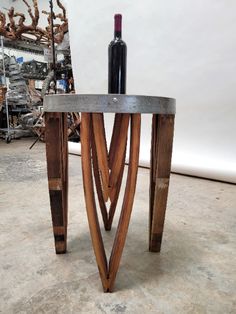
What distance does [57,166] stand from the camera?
2.47 feet

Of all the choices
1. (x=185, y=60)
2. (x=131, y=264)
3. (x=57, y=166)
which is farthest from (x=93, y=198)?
(x=185, y=60)

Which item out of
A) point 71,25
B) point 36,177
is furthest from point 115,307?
point 71,25

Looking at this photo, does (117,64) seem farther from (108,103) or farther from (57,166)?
(57,166)

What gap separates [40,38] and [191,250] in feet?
11.7

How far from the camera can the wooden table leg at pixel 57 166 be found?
0.72 metres

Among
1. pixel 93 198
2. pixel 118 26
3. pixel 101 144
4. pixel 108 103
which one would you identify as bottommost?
pixel 93 198

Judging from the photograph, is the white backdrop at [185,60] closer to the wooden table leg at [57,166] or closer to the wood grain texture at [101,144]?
the wood grain texture at [101,144]

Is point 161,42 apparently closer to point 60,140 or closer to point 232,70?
point 232,70

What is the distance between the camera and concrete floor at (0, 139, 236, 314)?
2.11 ft

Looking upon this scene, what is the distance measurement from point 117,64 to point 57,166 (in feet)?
1.09

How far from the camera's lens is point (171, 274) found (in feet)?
2.51

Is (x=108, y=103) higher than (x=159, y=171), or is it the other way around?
(x=108, y=103)

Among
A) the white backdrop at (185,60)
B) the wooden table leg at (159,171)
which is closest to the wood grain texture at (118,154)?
the wooden table leg at (159,171)

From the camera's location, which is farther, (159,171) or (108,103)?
(159,171)
